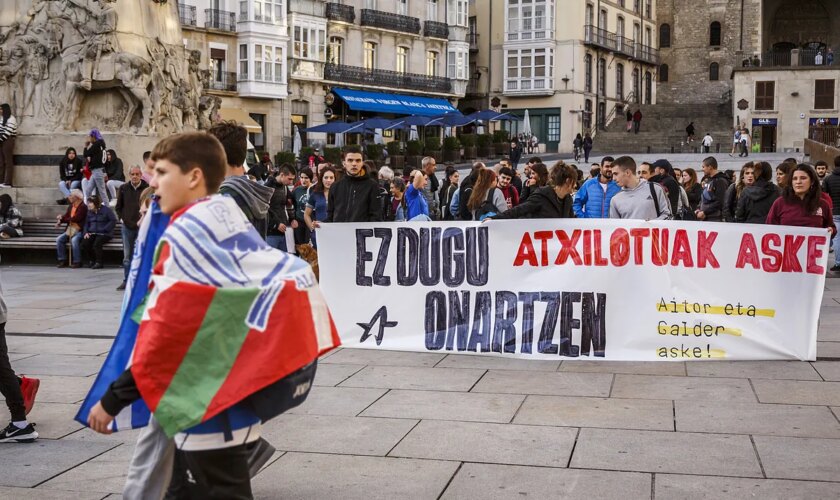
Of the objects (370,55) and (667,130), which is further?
(667,130)

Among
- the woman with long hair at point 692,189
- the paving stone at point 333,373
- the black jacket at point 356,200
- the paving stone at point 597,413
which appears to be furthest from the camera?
the woman with long hair at point 692,189

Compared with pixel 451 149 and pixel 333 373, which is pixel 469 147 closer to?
pixel 451 149

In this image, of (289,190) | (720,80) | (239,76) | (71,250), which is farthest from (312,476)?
(720,80)

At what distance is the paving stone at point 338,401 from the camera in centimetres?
701

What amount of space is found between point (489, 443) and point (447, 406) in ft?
3.38

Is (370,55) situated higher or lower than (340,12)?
lower

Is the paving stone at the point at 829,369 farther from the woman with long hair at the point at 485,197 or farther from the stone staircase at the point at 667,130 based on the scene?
the stone staircase at the point at 667,130

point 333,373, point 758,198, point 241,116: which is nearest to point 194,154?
point 333,373

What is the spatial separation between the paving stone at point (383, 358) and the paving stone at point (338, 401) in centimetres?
110

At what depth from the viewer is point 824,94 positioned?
200ft

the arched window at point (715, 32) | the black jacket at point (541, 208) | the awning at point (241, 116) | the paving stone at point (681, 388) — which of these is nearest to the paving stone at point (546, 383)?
the paving stone at point (681, 388)

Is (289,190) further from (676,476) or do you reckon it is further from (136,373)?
(136,373)

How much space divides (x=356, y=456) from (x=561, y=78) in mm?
60833

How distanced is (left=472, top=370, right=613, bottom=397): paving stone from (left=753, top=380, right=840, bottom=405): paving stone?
1080mm
